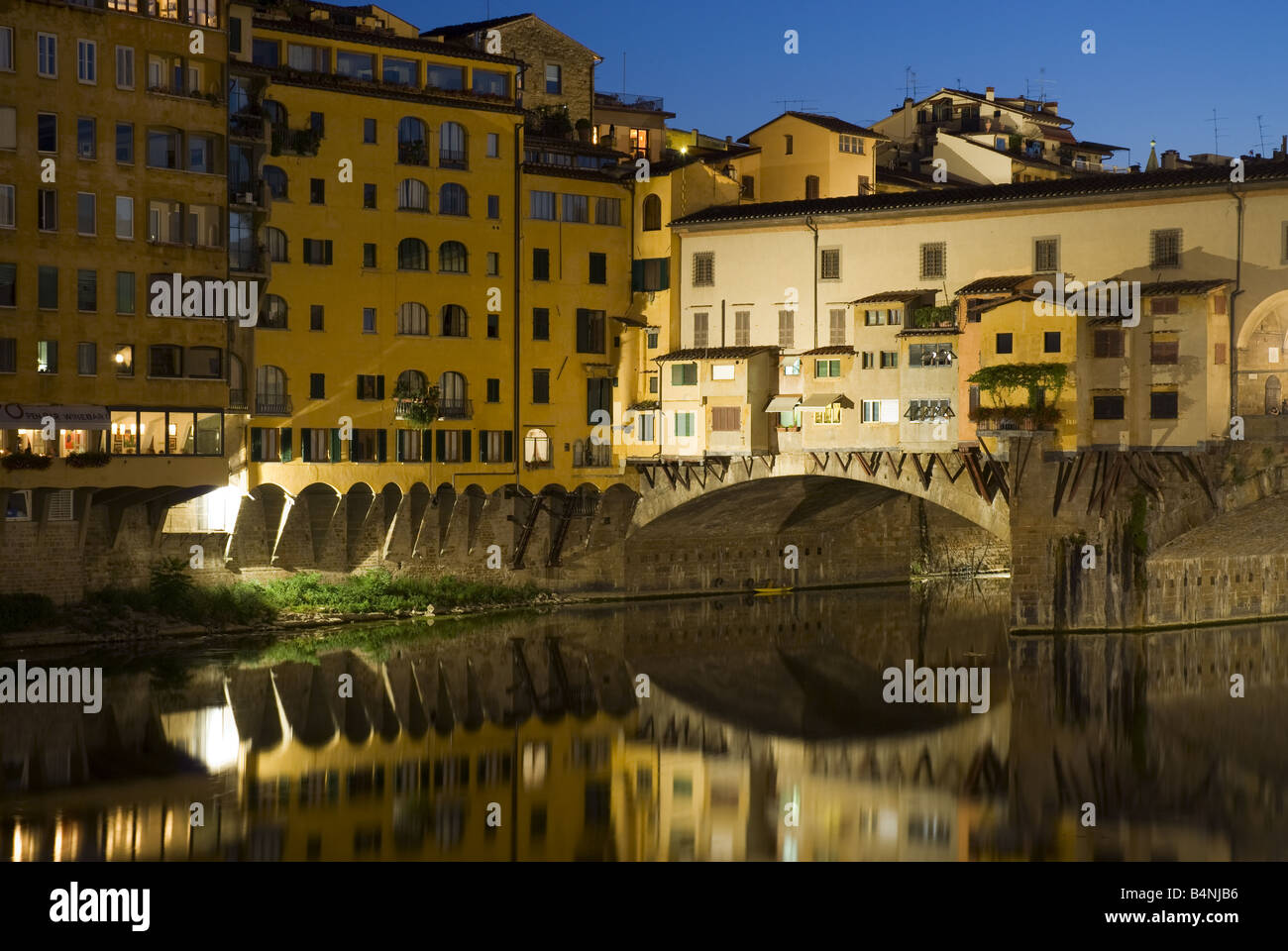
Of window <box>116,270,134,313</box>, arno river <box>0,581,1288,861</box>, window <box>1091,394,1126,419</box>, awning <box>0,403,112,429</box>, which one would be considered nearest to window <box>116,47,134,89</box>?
window <box>116,270,134,313</box>

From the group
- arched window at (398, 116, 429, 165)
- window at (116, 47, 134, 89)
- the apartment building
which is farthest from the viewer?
arched window at (398, 116, 429, 165)

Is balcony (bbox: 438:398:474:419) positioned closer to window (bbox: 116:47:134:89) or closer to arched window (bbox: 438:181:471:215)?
arched window (bbox: 438:181:471:215)

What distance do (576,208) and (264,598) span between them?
1395 cm

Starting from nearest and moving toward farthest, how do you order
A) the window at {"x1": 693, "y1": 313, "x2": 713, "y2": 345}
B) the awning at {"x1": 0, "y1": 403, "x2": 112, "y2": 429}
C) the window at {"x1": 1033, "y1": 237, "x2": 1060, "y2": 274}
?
1. the awning at {"x1": 0, "y1": 403, "x2": 112, "y2": 429}
2. the window at {"x1": 1033, "y1": 237, "x2": 1060, "y2": 274}
3. the window at {"x1": 693, "y1": 313, "x2": 713, "y2": 345}

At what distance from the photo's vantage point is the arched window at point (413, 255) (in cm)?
5331

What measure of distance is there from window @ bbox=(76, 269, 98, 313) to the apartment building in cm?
3

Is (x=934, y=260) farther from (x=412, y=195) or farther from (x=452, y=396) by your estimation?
(x=412, y=195)

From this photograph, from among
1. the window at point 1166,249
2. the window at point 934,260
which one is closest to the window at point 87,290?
the window at point 934,260

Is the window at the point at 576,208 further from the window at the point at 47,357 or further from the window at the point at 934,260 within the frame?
the window at the point at 47,357

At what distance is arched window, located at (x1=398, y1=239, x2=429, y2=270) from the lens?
175ft

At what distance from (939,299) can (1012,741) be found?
53.9 ft

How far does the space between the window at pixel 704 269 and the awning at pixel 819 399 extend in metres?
4.53

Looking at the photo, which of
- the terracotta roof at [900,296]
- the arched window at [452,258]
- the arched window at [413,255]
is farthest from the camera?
the arched window at [452,258]

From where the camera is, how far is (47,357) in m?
45.6
